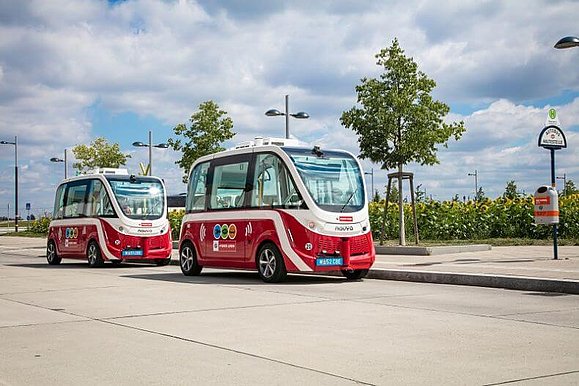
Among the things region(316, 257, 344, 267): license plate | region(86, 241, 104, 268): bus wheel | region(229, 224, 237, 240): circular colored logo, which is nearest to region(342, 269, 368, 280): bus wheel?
region(316, 257, 344, 267): license plate

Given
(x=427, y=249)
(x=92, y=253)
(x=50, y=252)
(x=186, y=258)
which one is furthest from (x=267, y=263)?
(x=50, y=252)

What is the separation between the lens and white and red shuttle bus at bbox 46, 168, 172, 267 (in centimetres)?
2319

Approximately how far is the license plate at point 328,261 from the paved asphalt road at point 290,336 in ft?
2.50

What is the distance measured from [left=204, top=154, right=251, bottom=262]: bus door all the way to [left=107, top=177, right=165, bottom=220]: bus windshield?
202 inches

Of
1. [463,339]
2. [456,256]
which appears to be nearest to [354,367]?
[463,339]

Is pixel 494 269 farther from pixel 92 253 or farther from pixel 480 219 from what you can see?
pixel 480 219

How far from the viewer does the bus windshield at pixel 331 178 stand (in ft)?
53.0

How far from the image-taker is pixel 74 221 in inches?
990

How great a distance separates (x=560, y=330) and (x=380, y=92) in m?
17.1

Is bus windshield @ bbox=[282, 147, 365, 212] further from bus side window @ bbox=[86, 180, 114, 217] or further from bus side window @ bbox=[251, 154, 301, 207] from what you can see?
bus side window @ bbox=[86, 180, 114, 217]

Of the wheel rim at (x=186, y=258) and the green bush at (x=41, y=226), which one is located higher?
the green bush at (x=41, y=226)

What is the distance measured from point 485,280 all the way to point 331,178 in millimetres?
3775

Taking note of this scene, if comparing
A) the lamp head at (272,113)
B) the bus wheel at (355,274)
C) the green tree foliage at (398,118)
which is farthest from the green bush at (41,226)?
the bus wheel at (355,274)

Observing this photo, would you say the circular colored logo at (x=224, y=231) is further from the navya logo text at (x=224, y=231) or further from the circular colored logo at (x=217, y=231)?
the circular colored logo at (x=217, y=231)
